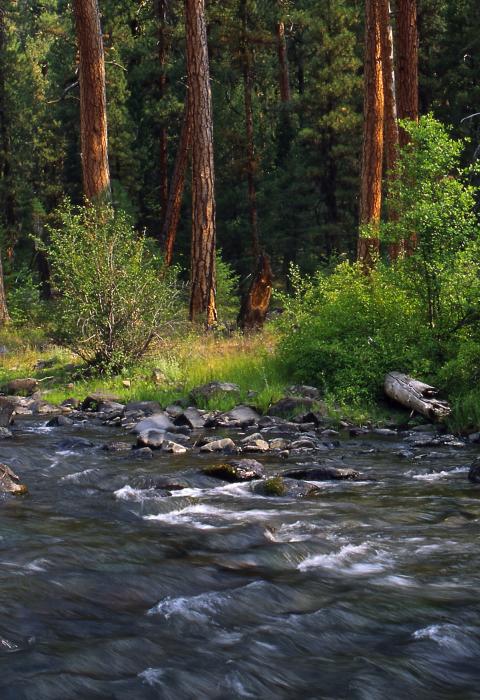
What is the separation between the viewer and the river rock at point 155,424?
11.4 meters

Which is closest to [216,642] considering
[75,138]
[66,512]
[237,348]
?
[66,512]

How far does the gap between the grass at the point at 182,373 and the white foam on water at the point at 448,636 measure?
300 inches

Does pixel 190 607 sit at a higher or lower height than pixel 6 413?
higher

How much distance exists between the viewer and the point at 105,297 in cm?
1454

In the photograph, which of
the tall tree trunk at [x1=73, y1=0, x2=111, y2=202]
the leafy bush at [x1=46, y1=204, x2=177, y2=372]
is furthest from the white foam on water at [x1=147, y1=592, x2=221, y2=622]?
the tall tree trunk at [x1=73, y1=0, x2=111, y2=202]

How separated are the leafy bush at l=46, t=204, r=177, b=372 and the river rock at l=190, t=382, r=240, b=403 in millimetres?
1888

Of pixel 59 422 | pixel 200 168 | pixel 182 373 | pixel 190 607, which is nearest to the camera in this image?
pixel 190 607

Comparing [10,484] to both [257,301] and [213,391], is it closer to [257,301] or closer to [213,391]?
[213,391]

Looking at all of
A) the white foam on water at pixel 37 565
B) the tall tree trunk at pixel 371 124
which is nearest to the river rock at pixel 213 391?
the tall tree trunk at pixel 371 124

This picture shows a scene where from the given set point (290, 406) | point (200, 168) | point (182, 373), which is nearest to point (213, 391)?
point (182, 373)

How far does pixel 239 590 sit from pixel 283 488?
2588 millimetres

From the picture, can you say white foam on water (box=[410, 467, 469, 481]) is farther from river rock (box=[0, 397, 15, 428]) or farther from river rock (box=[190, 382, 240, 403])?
river rock (box=[0, 397, 15, 428])

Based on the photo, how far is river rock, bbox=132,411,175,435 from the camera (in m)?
11.4

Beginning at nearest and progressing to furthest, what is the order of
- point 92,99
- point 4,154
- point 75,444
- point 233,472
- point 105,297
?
point 233,472 → point 75,444 → point 105,297 → point 92,99 → point 4,154
